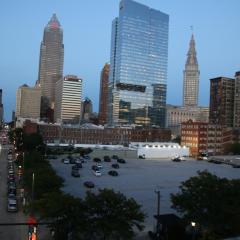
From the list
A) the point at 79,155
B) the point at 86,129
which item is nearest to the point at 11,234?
the point at 79,155

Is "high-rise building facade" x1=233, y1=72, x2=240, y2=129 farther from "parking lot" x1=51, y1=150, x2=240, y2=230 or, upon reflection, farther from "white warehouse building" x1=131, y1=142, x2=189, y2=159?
"parking lot" x1=51, y1=150, x2=240, y2=230

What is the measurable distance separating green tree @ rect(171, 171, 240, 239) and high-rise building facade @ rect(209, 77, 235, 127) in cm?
16565

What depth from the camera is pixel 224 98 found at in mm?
192125

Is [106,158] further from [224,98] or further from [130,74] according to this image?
[224,98]

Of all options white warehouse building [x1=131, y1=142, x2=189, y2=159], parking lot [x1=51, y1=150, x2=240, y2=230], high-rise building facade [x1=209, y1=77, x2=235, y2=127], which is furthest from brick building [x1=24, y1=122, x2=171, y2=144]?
high-rise building facade [x1=209, y1=77, x2=235, y2=127]

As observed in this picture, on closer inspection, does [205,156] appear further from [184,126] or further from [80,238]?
[80,238]

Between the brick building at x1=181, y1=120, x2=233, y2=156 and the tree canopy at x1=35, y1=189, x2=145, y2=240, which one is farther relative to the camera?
the brick building at x1=181, y1=120, x2=233, y2=156

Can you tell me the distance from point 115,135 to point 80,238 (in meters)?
111

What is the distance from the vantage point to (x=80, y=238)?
24250mm

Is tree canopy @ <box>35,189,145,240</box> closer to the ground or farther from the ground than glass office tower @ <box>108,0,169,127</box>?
closer to the ground

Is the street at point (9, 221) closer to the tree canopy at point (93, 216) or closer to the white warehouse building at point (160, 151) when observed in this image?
the tree canopy at point (93, 216)

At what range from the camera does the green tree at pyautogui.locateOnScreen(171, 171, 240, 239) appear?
91.4 ft

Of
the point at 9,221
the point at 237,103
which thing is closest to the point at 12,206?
the point at 9,221

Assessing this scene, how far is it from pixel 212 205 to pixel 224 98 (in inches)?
6685
